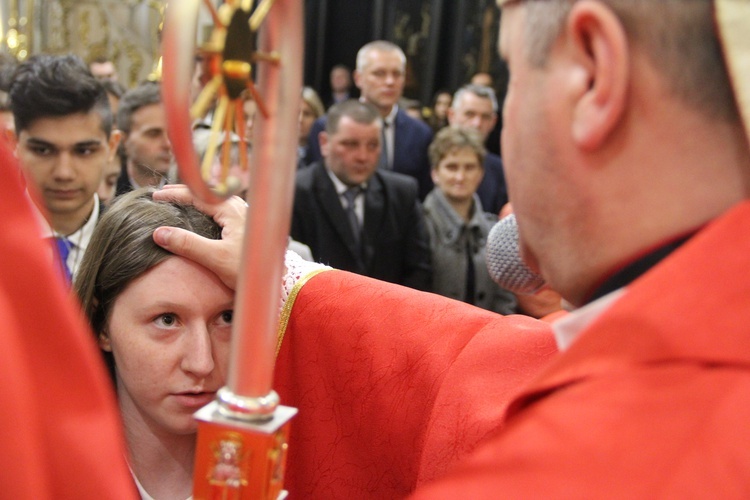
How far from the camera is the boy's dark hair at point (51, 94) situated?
2.70 m

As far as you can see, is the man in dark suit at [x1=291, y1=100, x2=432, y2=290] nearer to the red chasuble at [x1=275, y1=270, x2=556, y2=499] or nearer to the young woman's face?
the red chasuble at [x1=275, y1=270, x2=556, y2=499]

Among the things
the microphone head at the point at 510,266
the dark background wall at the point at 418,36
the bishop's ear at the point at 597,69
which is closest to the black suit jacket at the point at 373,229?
the microphone head at the point at 510,266

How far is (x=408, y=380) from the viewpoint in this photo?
1476mm

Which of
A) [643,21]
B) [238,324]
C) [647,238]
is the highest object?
[643,21]

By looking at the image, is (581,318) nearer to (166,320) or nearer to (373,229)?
(166,320)

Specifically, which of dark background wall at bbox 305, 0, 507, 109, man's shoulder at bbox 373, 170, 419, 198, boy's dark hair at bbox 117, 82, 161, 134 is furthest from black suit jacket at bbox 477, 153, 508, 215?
dark background wall at bbox 305, 0, 507, 109

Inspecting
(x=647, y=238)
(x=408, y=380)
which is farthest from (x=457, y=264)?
(x=647, y=238)

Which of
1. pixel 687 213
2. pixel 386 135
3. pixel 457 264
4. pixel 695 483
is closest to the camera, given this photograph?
pixel 695 483

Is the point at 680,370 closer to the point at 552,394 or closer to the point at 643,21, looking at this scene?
the point at 552,394

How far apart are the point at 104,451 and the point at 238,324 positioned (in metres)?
0.16

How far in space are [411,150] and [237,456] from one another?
15.0 feet

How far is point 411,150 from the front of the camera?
207 inches

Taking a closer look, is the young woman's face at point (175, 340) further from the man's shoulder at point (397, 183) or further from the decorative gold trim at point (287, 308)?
the man's shoulder at point (397, 183)

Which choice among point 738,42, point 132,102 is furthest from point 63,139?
point 738,42
